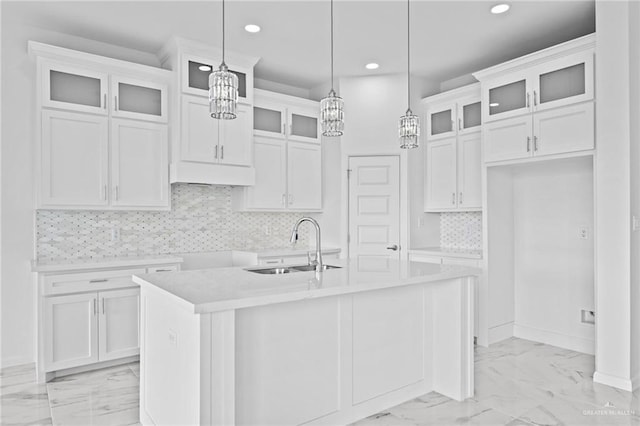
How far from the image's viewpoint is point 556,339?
4.22m

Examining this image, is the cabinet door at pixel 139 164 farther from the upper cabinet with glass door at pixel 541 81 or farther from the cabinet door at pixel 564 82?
the cabinet door at pixel 564 82

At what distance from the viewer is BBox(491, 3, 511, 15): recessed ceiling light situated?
346 cm

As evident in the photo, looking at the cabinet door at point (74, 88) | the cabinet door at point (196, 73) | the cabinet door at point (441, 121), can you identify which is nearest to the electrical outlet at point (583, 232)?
the cabinet door at point (441, 121)

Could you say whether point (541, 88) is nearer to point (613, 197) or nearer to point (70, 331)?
point (613, 197)

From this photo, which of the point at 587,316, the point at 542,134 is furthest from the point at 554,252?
the point at 542,134

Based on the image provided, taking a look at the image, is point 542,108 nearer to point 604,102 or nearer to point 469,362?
point 604,102

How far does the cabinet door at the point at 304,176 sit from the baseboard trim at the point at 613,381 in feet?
10.4

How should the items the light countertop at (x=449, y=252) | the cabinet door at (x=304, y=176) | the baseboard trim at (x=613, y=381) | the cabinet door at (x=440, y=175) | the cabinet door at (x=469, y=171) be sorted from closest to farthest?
the baseboard trim at (x=613, y=381) → the light countertop at (x=449, y=252) → the cabinet door at (x=469, y=171) → the cabinet door at (x=440, y=175) → the cabinet door at (x=304, y=176)

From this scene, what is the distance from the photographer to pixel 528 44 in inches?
167

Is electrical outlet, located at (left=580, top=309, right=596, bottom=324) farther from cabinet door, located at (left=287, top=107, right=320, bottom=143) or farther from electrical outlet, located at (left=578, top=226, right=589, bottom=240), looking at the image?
cabinet door, located at (left=287, top=107, right=320, bottom=143)

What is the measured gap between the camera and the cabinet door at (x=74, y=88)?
138 inches

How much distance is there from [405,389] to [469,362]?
0.50 m

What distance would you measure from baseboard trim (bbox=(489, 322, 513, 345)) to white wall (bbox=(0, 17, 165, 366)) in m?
4.20

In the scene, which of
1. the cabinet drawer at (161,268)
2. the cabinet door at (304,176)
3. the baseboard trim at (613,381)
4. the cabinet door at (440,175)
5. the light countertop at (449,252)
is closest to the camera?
the baseboard trim at (613,381)
